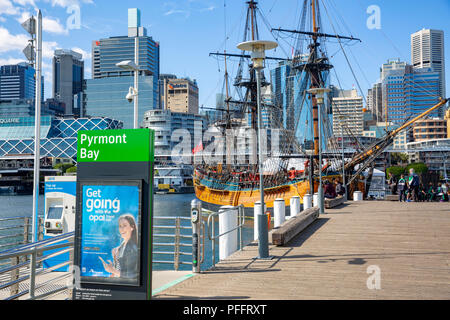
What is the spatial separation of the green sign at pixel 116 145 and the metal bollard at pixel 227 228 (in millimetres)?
4549

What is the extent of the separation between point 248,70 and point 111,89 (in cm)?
13984

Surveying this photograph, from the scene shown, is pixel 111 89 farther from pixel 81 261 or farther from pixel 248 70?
pixel 81 261

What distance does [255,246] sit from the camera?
1066 cm

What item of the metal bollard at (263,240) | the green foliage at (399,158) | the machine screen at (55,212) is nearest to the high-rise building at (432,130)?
the green foliage at (399,158)

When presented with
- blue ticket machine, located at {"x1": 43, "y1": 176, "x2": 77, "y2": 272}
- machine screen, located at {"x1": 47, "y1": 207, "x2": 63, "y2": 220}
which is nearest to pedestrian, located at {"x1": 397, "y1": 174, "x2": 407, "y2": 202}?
blue ticket machine, located at {"x1": 43, "y1": 176, "x2": 77, "y2": 272}

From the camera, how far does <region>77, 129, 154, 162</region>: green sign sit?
18.7ft

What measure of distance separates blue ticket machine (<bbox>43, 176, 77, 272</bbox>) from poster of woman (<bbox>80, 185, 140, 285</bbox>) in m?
4.46

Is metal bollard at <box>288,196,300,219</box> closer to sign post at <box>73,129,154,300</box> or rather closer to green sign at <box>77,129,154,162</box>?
sign post at <box>73,129,154,300</box>

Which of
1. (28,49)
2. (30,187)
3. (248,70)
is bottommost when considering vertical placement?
(30,187)
